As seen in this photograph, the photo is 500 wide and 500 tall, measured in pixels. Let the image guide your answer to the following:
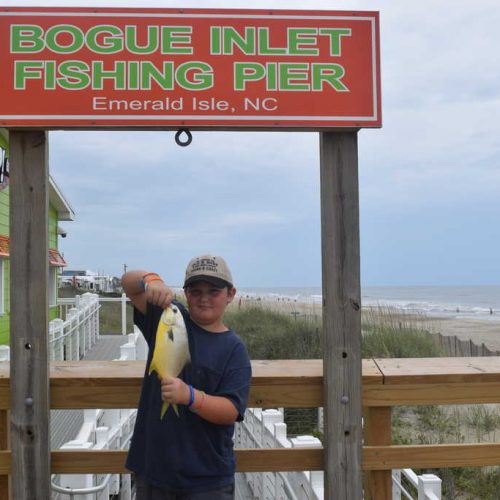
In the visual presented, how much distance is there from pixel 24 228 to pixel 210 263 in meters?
0.94

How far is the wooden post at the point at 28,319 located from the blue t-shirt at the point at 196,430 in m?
0.58

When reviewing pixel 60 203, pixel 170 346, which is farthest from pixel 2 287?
pixel 170 346

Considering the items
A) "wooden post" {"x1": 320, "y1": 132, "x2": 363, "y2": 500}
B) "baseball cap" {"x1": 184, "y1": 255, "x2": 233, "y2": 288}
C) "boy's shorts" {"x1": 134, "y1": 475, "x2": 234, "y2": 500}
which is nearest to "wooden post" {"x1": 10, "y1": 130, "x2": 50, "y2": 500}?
"boy's shorts" {"x1": 134, "y1": 475, "x2": 234, "y2": 500}

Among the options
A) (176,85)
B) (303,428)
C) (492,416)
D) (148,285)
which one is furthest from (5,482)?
(492,416)

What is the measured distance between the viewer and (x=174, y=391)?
2223 mm

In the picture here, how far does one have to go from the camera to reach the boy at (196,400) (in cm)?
235

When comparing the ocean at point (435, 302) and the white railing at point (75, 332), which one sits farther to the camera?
the ocean at point (435, 302)

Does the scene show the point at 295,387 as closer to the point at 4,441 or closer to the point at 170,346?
the point at 170,346

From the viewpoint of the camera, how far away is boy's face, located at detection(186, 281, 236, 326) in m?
2.51

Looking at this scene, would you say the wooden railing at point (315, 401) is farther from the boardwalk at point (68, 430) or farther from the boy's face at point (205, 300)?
the boardwalk at point (68, 430)

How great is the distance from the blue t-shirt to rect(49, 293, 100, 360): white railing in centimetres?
537

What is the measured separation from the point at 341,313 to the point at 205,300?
2.36 feet

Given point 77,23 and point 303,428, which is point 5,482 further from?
point 303,428

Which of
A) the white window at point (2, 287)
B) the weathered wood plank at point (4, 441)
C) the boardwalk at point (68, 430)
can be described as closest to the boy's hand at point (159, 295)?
the weathered wood plank at point (4, 441)
